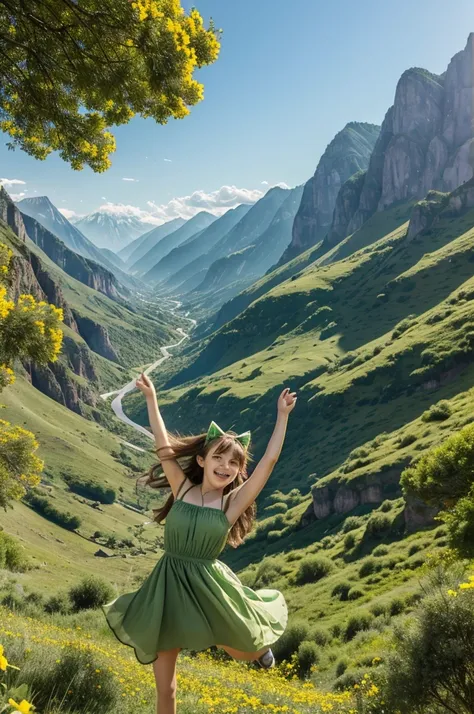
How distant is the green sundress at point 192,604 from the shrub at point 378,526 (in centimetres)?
5985

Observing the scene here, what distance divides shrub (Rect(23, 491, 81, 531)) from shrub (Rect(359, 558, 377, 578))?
9870cm

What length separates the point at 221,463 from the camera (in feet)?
19.9

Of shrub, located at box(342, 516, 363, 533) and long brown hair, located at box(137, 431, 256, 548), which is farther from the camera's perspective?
shrub, located at box(342, 516, 363, 533)

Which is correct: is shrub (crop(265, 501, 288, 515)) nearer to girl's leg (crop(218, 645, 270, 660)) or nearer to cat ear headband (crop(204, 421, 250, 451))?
cat ear headband (crop(204, 421, 250, 451))

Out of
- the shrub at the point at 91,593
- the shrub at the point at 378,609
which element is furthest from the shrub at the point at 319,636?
the shrub at the point at 91,593

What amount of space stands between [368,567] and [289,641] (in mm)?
23572

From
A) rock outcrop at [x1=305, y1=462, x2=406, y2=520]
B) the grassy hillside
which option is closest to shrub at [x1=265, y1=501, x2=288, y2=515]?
rock outcrop at [x1=305, y1=462, x2=406, y2=520]

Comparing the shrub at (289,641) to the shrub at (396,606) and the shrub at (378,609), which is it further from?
the shrub at (378,609)

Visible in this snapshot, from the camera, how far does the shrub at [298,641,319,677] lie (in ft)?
89.3

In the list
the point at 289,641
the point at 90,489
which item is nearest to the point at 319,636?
the point at 289,641

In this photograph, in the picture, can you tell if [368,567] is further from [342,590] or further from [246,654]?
[246,654]

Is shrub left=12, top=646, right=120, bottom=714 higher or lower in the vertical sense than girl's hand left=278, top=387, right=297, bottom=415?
lower

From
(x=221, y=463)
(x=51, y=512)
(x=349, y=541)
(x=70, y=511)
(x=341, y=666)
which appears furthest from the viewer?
(x=70, y=511)

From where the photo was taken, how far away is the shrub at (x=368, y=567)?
50.4 meters
